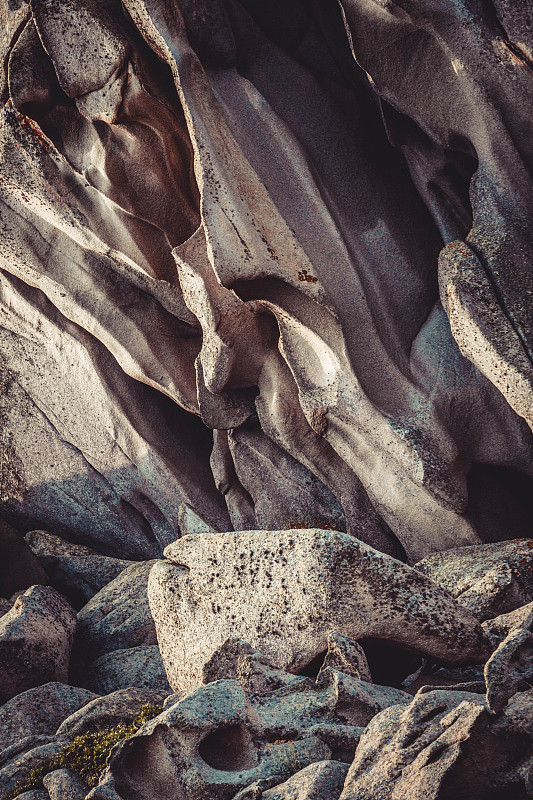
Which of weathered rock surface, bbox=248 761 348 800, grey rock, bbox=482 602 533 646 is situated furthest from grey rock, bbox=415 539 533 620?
weathered rock surface, bbox=248 761 348 800

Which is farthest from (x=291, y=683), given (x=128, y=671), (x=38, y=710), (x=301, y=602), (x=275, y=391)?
(x=275, y=391)

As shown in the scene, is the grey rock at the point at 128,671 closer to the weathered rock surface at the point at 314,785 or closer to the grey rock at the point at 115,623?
the grey rock at the point at 115,623

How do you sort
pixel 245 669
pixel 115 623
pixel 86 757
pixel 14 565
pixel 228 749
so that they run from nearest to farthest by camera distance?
pixel 228 749 → pixel 86 757 → pixel 245 669 → pixel 115 623 → pixel 14 565

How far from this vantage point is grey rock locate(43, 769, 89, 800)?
417cm

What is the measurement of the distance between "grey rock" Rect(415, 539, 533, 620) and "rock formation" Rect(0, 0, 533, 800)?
22mm

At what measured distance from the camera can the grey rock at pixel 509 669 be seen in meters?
3.15

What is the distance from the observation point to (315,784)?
335 cm

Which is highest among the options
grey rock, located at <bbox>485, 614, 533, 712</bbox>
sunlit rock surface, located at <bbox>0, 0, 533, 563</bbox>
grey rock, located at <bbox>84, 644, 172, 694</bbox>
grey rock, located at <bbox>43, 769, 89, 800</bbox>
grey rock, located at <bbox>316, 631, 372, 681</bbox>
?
sunlit rock surface, located at <bbox>0, 0, 533, 563</bbox>

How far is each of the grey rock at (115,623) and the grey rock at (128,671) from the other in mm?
242

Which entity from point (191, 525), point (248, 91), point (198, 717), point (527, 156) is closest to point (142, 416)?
point (191, 525)

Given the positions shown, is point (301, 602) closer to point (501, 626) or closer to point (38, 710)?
point (501, 626)

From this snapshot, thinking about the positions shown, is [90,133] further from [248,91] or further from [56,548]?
[56,548]

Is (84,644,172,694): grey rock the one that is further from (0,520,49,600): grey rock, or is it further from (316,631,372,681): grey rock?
(316,631,372,681): grey rock

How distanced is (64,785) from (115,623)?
3.78 m
